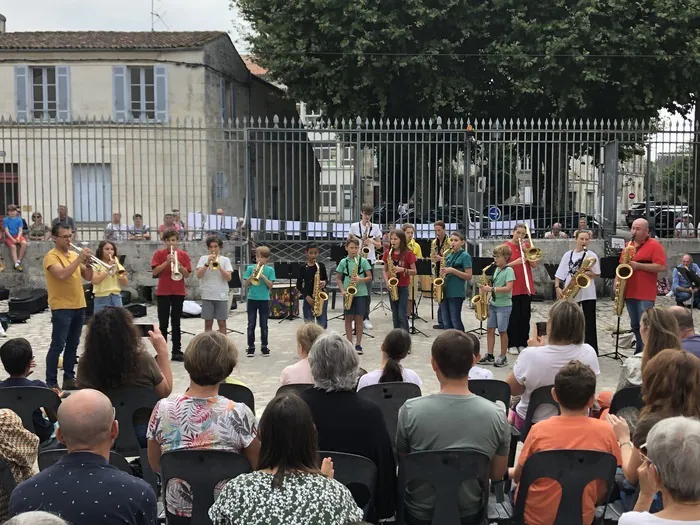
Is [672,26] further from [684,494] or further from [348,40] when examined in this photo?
[684,494]

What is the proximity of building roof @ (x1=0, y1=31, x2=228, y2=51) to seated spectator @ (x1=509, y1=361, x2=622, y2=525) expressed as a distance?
22.1 metres

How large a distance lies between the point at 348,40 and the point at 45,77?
1030cm

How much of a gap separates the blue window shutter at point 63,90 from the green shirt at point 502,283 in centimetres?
1868

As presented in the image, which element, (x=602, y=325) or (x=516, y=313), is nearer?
(x=516, y=313)

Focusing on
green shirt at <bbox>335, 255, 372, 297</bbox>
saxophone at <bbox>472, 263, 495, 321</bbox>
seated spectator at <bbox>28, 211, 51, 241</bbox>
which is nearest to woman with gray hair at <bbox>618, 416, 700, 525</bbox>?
green shirt at <bbox>335, 255, 372, 297</bbox>

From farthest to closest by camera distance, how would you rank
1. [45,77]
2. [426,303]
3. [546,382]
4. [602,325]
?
[45,77], [426,303], [602,325], [546,382]

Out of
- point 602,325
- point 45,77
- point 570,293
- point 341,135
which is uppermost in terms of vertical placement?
point 45,77

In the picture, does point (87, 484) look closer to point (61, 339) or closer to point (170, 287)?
point (61, 339)

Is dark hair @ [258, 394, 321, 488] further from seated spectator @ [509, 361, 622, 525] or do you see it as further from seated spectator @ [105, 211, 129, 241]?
seated spectator @ [105, 211, 129, 241]

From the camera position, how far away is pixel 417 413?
3881mm

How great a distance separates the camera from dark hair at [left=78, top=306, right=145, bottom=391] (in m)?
4.85

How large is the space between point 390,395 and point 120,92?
21.5 meters

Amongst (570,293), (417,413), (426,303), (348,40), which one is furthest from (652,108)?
(417,413)

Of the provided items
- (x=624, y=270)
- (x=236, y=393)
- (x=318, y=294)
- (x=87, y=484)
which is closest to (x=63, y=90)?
(x=318, y=294)
